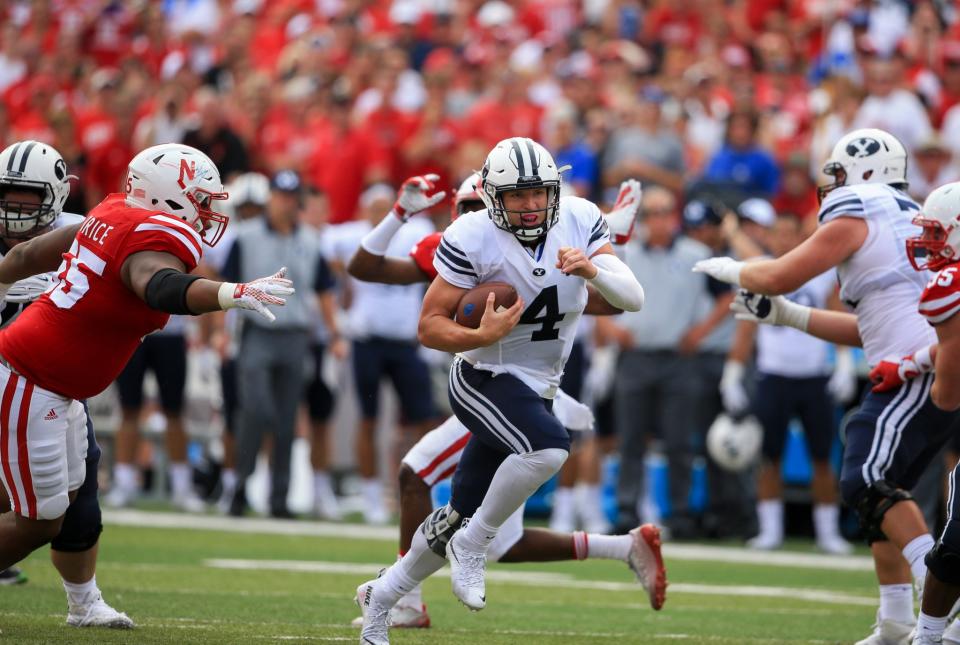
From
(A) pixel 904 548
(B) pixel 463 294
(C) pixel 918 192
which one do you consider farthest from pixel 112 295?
(C) pixel 918 192

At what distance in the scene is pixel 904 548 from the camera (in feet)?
19.1

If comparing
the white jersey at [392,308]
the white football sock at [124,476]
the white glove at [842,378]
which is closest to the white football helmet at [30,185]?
the white jersey at [392,308]

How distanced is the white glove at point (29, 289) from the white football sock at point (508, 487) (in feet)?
7.35

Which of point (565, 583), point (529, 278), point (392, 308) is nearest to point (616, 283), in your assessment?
point (529, 278)

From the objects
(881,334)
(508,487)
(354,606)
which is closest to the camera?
(508,487)

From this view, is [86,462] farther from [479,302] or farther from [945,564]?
[945,564]

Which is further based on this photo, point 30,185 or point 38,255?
point 30,185

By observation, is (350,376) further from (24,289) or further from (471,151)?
(24,289)

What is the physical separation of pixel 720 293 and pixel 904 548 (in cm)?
537

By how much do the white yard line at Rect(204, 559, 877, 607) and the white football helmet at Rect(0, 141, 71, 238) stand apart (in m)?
2.90

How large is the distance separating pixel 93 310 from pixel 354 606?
7.38 feet

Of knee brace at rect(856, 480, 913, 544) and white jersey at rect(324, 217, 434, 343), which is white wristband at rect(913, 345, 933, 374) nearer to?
knee brace at rect(856, 480, 913, 544)

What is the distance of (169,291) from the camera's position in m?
5.04

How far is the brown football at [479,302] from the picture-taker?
527 cm
